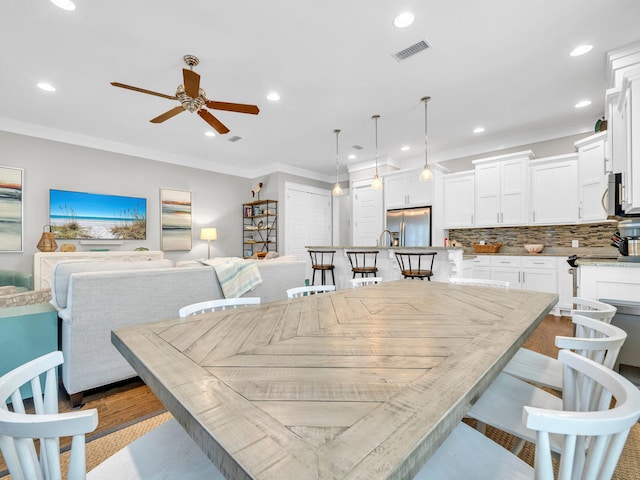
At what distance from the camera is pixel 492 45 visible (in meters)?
2.68

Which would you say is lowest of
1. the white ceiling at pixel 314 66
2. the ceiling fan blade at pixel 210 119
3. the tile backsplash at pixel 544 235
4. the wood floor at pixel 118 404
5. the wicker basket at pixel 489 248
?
the wood floor at pixel 118 404

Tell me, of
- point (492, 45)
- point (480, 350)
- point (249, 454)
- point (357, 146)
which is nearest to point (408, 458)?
point (249, 454)

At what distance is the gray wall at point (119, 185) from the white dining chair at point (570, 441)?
573cm

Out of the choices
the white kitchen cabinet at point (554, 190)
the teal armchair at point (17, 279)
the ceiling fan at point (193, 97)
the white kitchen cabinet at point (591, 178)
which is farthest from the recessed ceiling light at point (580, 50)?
the teal armchair at point (17, 279)

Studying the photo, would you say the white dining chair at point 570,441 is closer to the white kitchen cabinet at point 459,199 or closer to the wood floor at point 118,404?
the wood floor at point 118,404

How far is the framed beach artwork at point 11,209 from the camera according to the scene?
407cm

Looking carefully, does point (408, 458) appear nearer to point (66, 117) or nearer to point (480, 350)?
point (480, 350)

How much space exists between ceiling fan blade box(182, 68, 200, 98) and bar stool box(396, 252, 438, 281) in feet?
9.98

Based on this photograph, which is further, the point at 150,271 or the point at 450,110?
the point at 450,110

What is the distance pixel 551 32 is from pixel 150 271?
385cm

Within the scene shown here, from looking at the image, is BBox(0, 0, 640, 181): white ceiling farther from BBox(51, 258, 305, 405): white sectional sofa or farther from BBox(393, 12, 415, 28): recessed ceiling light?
BBox(51, 258, 305, 405): white sectional sofa

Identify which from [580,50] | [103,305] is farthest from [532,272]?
[103,305]

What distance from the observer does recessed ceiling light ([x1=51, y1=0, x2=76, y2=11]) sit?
7.14ft

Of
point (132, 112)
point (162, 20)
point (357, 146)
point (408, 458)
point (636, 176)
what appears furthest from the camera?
point (357, 146)
